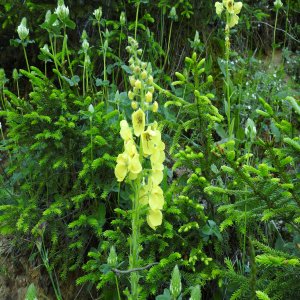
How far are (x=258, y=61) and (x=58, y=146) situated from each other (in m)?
2.44

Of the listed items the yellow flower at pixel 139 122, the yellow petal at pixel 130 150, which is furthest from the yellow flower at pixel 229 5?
the yellow petal at pixel 130 150

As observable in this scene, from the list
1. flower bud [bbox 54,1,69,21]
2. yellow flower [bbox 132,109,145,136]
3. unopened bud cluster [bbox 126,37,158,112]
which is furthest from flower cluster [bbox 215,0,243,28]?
yellow flower [bbox 132,109,145,136]

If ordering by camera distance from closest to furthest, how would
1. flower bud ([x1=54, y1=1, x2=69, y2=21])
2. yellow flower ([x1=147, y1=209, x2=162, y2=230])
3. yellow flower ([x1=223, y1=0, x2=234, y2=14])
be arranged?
yellow flower ([x1=147, y1=209, x2=162, y2=230]) < yellow flower ([x1=223, y1=0, x2=234, y2=14]) < flower bud ([x1=54, y1=1, x2=69, y2=21])

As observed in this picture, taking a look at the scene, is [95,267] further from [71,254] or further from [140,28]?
[140,28]

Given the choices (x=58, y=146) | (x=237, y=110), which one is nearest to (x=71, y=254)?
(x=58, y=146)

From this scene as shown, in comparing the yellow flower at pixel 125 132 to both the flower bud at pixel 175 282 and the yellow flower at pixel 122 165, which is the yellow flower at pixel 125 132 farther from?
the flower bud at pixel 175 282

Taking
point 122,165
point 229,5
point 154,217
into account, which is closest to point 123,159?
point 122,165

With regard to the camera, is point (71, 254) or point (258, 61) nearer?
point (71, 254)

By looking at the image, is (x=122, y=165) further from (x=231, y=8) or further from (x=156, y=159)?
(x=231, y=8)

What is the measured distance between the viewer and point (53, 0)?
3871 mm

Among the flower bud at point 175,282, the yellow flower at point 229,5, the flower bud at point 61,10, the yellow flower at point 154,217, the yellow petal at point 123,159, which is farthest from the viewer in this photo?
the flower bud at point 61,10

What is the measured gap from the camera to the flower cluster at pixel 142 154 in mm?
1575

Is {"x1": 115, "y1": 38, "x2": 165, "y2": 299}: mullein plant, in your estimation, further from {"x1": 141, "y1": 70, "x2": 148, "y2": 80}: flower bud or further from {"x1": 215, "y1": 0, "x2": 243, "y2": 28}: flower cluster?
{"x1": 215, "y1": 0, "x2": 243, "y2": 28}: flower cluster

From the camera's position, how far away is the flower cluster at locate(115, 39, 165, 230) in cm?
158
